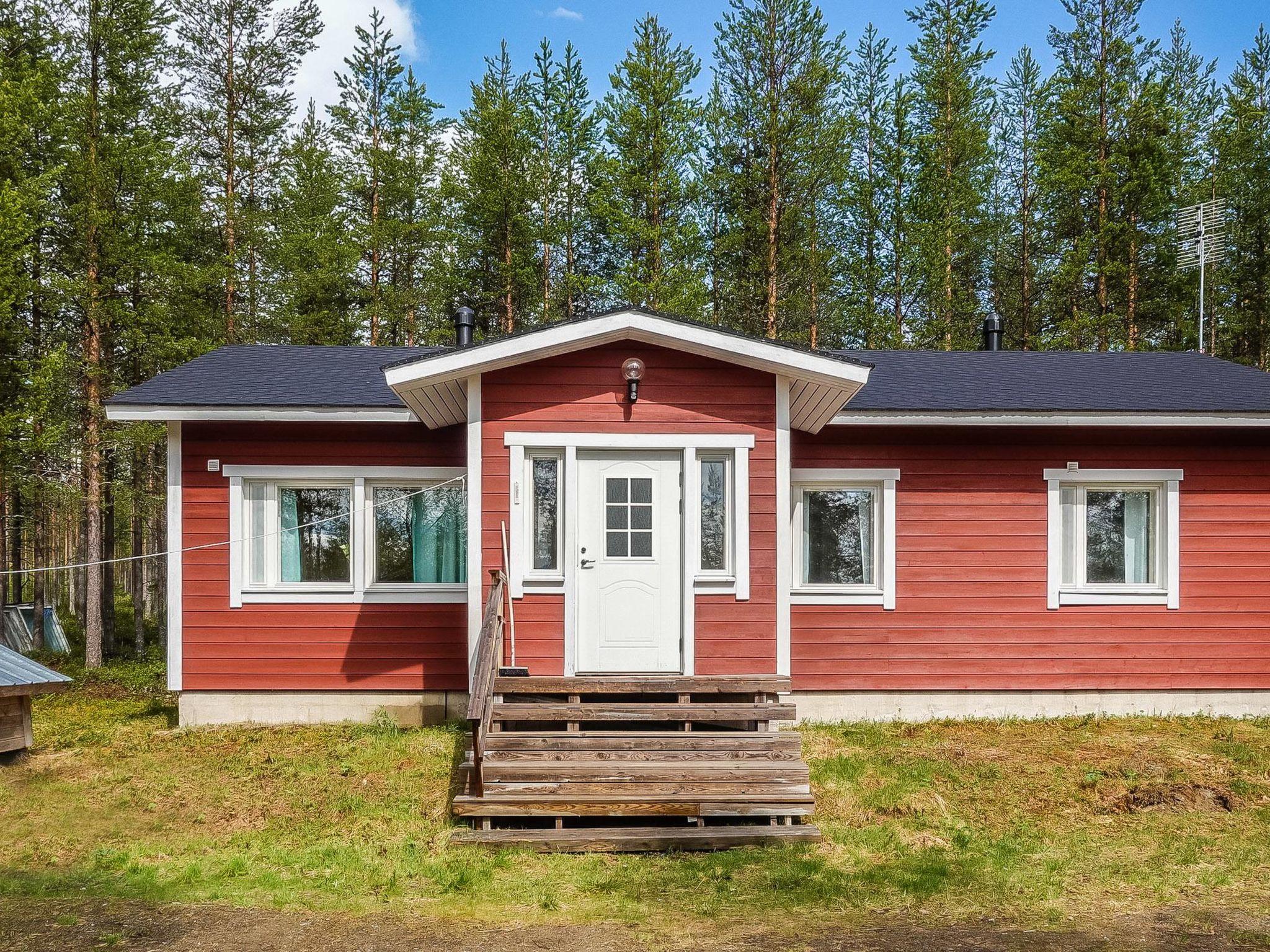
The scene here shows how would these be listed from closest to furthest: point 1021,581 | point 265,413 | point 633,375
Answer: point 633,375 → point 265,413 → point 1021,581

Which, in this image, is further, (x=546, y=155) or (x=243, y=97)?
(x=546, y=155)

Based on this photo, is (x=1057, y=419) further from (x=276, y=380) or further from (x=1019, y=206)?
(x=1019, y=206)

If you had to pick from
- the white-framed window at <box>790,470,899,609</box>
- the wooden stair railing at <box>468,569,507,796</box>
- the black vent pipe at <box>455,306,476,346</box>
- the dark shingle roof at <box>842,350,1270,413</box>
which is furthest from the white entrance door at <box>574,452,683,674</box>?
the black vent pipe at <box>455,306,476,346</box>

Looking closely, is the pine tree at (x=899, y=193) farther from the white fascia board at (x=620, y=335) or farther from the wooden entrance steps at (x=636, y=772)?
the wooden entrance steps at (x=636, y=772)

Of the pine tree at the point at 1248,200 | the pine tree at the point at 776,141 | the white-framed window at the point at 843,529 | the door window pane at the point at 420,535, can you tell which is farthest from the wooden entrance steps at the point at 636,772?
the pine tree at the point at 1248,200

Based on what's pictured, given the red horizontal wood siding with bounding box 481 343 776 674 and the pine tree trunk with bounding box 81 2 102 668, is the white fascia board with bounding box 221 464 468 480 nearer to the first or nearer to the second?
the red horizontal wood siding with bounding box 481 343 776 674

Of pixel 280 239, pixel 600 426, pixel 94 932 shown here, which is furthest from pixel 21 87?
pixel 94 932

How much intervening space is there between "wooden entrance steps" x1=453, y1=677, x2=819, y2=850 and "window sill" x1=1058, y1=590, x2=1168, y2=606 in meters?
3.81

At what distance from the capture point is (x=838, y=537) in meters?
8.73

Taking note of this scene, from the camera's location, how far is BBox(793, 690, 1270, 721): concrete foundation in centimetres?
846

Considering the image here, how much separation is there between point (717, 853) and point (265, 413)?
5.86 meters

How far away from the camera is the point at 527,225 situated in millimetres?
18438

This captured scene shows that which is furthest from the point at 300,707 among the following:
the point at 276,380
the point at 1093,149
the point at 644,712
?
the point at 1093,149

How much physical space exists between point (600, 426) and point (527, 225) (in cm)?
1252
